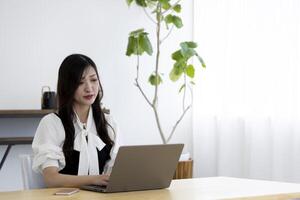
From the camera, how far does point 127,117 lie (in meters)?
5.33

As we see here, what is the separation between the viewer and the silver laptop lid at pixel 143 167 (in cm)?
217

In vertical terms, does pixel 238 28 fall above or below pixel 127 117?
above

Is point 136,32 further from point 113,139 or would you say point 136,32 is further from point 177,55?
point 113,139

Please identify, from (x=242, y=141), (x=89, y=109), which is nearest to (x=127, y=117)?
(x=242, y=141)

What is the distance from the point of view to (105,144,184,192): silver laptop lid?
217 cm

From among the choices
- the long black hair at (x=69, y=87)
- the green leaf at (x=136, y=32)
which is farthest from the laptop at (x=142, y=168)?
the green leaf at (x=136, y=32)

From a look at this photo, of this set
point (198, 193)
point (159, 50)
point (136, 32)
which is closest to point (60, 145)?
point (198, 193)

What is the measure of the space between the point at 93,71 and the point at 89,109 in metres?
0.20

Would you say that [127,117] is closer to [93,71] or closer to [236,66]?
[236,66]

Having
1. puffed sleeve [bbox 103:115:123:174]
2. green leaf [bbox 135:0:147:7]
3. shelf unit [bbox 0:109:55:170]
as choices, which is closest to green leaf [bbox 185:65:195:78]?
green leaf [bbox 135:0:147:7]

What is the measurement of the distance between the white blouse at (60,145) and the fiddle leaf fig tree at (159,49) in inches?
78.7

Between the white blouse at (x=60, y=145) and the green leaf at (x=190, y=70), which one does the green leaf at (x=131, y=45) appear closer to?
the green leaf at (x=190, y=70)

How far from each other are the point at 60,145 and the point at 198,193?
0.81 metres

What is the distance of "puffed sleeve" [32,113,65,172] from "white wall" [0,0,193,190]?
6.91 feet
